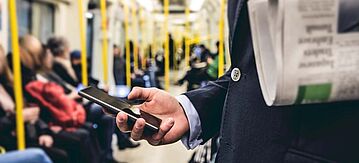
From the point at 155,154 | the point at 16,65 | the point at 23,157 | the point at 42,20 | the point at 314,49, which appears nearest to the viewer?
the point at 314,49

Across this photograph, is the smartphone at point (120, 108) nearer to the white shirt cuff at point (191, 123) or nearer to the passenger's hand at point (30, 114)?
the white shirt cuff at point (191, 123)

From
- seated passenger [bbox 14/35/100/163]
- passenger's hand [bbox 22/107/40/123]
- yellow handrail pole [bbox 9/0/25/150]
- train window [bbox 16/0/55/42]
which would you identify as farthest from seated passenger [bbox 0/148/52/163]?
train window [bbox 16/0/55/42]

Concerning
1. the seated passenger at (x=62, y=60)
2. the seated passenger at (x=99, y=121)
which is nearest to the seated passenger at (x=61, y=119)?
the seated passenger at (x=99, y=121)

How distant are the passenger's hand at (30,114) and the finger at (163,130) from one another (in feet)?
6.73

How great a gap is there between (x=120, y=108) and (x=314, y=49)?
0.35 metres

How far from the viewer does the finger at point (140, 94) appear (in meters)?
0.79

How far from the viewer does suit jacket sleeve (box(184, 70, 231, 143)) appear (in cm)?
83

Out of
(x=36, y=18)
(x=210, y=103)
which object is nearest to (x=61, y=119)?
(x=36, y=18)

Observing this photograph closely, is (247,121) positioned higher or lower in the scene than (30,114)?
higher

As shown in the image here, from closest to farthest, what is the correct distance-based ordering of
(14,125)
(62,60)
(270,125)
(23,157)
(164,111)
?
(270,125), (164,111), (23,157), (14,125), (62,60)

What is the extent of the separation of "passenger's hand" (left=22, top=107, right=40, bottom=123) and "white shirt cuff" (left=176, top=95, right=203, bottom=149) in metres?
2.00

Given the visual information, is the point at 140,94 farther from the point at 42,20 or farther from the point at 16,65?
the point at 42,20

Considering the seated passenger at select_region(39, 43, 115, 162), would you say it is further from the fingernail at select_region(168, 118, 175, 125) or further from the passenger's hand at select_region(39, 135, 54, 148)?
the fingernail at select_region(168, 118, 175, 125)

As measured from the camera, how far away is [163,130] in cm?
73
